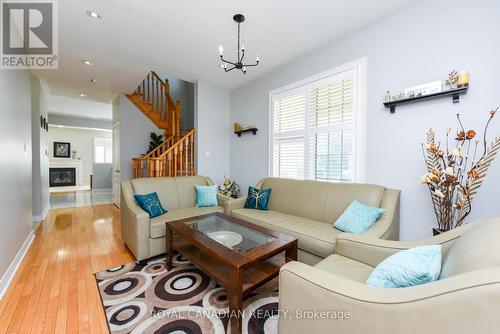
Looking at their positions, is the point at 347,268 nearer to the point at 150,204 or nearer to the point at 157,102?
the point at 150,204

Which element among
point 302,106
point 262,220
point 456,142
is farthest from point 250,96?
point 456,142

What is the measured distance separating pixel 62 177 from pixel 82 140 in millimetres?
1685

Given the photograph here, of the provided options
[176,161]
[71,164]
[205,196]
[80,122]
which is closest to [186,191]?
[205,196]

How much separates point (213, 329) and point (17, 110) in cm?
314

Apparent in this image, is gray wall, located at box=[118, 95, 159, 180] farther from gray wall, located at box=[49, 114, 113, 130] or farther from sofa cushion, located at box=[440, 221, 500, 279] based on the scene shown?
sofa cushion, located at box=[440, 221, 500, 279]

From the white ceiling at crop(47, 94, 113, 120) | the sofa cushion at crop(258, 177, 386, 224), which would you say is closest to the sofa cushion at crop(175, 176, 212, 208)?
the sofa cushion at crop(258, 177, 386, 224)

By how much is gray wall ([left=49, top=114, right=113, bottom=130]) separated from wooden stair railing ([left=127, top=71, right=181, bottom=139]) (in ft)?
15.3

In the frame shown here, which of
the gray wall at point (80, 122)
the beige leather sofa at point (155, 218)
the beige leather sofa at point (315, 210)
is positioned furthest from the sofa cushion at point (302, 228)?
the gray wall at point (80, 122)

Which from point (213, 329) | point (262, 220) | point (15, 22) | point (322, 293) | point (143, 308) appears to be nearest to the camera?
point (322, 293)

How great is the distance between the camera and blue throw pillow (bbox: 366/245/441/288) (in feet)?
3.03

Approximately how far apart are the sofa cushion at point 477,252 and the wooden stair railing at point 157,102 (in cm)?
490

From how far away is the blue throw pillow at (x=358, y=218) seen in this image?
2.05 m

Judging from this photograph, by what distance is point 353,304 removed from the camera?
832 mm

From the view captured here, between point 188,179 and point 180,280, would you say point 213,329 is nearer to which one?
point 180,280
